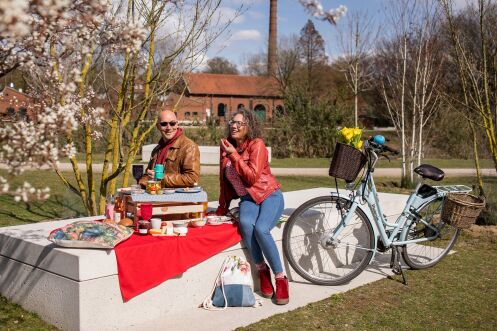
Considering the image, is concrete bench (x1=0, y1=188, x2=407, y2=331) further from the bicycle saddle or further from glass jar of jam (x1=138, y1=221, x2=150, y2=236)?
the bicycle saddle

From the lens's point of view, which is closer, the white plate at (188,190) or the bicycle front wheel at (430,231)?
the white plate at (188,190)

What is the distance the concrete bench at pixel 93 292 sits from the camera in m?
3.64

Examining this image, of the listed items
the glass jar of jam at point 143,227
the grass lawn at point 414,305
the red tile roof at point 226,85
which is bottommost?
the grass lawn at point 414,305

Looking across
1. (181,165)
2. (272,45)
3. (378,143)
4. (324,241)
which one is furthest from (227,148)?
(272,45)

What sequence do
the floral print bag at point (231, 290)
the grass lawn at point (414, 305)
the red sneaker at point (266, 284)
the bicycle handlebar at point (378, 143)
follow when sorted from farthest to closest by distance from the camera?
the bicycle handlebar at point (378, 143) → the red sneaker at point (266, 284) → the floral print bag at point (231, 290) → the grass lawn at point (414, 305)

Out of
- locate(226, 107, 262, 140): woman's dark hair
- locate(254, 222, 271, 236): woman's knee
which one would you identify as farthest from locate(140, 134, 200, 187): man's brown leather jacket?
locate(254, 222, 271, 236): woman's knee

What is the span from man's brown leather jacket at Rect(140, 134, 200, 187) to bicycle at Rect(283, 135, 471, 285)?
97 centimetres

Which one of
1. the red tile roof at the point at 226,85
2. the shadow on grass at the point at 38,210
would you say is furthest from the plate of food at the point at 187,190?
the red tile roof at the point at 226,85

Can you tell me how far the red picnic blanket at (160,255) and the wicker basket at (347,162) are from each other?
1132 millimetres

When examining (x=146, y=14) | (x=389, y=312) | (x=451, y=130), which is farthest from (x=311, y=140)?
(x=389, y=312)

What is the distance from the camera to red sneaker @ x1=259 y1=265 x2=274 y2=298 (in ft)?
15.1

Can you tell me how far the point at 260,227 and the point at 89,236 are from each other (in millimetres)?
1393

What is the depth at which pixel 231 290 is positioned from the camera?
4414 millimetres

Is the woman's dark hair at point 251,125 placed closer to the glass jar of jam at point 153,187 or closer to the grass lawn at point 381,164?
the glass jar of jam at point 153,187
